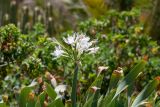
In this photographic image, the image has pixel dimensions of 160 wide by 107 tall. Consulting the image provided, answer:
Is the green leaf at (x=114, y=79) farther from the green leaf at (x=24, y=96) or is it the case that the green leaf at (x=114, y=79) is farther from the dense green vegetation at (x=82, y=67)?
the green leaf at (x=24, y=96)

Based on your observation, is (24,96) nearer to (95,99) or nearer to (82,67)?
(95,99)

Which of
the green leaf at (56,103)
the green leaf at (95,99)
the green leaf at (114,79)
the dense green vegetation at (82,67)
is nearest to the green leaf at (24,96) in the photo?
the dense green vegetation at (82,67)

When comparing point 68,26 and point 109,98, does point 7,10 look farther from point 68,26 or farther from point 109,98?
point 109,98

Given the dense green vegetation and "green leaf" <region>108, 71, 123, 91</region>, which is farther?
"green leaf" <region>108, 71, 123, 91</region>

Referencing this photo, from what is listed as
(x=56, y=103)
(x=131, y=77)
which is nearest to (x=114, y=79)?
→ (x=131, y=77)

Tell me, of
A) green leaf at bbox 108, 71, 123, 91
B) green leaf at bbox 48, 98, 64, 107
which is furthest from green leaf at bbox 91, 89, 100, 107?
green leaf at bbox 48, 98, 64, 107

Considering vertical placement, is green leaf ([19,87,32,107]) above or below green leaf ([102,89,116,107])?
above

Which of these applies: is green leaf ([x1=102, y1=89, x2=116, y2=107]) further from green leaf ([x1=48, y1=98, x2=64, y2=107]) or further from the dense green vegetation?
green leaf ([x1=48, y1=98, x2=64, y2=107])

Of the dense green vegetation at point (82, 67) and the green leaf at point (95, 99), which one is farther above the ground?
the dense green vegetation at point (82, 67)
